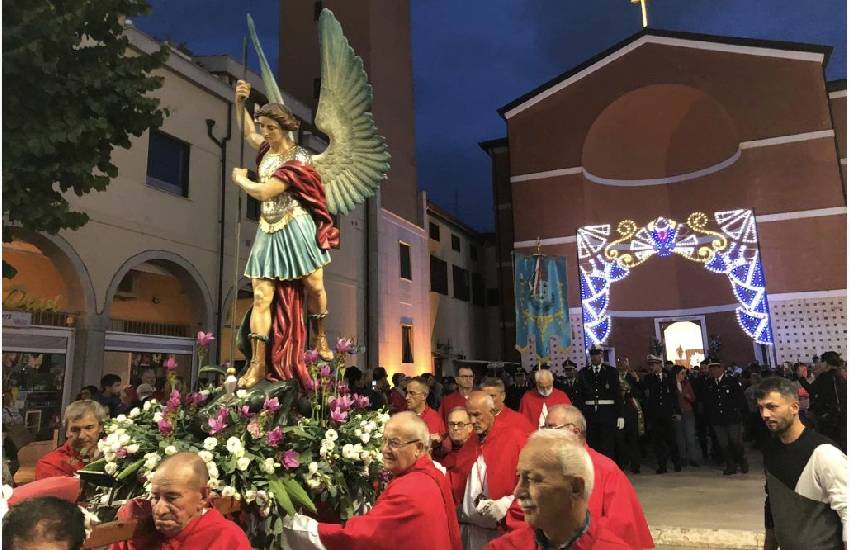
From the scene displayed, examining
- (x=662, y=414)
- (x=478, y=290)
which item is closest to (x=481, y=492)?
(x=662, y=414)

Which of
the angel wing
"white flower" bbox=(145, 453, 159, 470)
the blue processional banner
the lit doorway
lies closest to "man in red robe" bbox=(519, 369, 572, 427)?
the angel wing

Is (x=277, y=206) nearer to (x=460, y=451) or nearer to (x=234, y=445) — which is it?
(x=234, y=445)

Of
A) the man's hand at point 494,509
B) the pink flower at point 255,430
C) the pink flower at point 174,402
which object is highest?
the pink flower at point 174,402

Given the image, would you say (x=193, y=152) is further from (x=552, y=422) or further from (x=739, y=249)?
(x=739, y=249)

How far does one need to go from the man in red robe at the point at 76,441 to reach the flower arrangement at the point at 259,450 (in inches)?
3.9

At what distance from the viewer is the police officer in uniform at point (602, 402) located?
9.33 meters

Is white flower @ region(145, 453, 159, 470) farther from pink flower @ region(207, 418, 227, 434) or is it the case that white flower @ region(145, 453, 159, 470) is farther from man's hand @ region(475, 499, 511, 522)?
man's hand @ region(475, 499, 511, 522)

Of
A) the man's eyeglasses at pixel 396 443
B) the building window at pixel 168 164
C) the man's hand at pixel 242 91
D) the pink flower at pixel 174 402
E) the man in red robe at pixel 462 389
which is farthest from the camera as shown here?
the building window at pixel 168 164

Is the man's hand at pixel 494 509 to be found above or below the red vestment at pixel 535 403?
below

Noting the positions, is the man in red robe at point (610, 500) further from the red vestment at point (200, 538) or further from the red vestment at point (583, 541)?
the red vestment at point (200, 538)

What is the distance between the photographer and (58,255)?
386 inches

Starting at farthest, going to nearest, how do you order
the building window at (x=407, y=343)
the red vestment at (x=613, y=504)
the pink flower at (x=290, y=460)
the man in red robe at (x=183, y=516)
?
the building window at (x=407, y=343) → the pink flower at (x=290, y=460) → the red vestment at (x=613, y=504) → the man in red robe at (x=183, y=516)

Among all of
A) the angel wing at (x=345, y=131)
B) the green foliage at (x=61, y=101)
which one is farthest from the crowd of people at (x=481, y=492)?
the green foliage at (x=61, y=101)

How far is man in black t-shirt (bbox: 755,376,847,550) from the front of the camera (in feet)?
9.73
